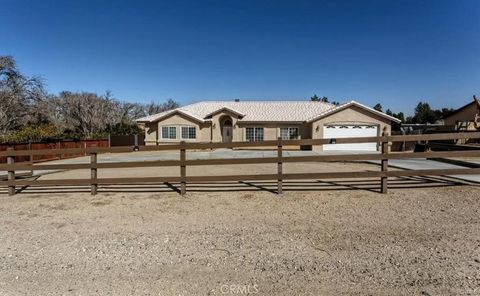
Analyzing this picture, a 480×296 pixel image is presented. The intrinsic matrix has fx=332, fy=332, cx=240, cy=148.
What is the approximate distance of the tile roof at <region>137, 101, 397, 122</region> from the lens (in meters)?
33.1

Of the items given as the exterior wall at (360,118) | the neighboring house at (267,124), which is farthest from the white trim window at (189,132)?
the exterior wall at (360,118)

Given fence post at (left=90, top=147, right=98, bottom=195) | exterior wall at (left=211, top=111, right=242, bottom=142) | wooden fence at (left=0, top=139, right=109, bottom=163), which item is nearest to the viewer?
fence post at (left=90, top=147, right=98, bottom=195)

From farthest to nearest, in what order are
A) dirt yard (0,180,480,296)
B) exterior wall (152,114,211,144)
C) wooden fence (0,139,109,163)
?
exterior wall (152,114,211,144) < wooden fence (0,139,109,163) < dirt yard (0,180,480,296)

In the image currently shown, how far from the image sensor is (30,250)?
4.80 m

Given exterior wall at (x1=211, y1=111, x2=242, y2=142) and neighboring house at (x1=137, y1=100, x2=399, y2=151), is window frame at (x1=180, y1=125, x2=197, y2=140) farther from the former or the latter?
exterior wall at (x1=211, y1=111, x2=242, y2=142)

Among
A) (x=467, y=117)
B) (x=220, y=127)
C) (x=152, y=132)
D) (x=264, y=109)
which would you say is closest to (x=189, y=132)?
(x=220, y=127)

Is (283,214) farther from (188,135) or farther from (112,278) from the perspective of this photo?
(188,135)

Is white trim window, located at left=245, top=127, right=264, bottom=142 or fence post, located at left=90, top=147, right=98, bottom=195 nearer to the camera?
fence post, located at left=90, top=147, right=98, bottom=195

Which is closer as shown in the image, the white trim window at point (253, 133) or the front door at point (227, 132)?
the white trim window at point (253, 133)

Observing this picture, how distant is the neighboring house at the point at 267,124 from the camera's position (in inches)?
1176

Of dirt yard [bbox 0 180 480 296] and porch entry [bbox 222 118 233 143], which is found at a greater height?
porch entry [bbox 222 118 233 143]

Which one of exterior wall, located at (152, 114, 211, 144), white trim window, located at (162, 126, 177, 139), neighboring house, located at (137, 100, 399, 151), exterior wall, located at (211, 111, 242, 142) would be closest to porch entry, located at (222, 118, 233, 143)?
neighboring house, located at (137, 100, 399, 151)

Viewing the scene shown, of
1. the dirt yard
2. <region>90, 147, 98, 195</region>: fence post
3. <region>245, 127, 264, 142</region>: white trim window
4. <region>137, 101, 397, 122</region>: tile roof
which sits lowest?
the dirt yard

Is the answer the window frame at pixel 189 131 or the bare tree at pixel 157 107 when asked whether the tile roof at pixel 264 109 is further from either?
the bare tree at pixel 157 107
